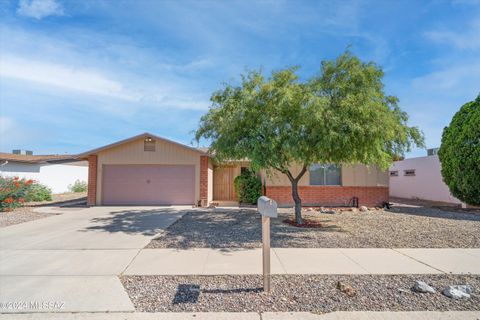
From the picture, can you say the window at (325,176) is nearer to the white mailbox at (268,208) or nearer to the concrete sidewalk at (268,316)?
the white mailbox at (268,208)

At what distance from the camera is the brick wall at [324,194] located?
14.8m

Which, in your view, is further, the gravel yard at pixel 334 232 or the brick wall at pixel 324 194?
the brick wall at pixel 324 194

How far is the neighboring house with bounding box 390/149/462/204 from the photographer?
18.2 m

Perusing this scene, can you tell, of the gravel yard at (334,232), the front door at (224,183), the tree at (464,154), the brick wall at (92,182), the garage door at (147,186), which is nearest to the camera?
the gravel yard at (334,232)

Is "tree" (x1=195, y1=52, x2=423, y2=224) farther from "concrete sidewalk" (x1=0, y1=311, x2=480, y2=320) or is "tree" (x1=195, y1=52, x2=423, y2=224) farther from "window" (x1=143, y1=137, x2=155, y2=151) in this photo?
"window" (x1=143, y1=137, x2=155, y2=151)

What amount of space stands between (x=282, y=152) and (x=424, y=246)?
14.5 ft

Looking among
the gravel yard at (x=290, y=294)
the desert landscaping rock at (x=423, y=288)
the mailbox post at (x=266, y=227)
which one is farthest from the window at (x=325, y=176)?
the mailbox post at (x=266, y=227)

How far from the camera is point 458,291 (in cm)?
426

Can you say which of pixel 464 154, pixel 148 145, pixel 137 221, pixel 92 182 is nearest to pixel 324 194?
pixel 464 154

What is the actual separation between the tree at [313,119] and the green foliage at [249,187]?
6.29 metres

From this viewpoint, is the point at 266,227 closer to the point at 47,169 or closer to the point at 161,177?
the point at 161,177

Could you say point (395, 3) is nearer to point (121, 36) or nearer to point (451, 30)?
point (451, 30)

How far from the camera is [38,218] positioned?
11391mm

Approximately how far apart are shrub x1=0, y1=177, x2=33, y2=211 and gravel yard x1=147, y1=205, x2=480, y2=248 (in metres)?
8.78
